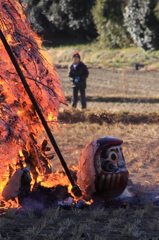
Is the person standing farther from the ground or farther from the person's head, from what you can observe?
the ground

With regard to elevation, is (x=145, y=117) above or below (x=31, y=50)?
below

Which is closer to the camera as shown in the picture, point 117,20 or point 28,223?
point 28,223

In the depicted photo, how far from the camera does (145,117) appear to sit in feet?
36.0

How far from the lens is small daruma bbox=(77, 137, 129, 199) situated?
5.53 m

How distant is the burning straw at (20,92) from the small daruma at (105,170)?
0.71 meters

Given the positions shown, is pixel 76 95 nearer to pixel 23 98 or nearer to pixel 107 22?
pixel 23 98

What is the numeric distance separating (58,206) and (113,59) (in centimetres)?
2615

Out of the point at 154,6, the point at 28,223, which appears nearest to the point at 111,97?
the point at 28,223

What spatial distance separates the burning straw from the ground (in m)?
0.55

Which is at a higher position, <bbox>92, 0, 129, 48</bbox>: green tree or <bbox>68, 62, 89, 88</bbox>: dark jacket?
<bbox>92, 0, 129, 48</bbox>: green tree

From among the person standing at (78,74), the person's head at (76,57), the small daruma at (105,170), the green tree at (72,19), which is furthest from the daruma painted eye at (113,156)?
the green tree at (72,19)

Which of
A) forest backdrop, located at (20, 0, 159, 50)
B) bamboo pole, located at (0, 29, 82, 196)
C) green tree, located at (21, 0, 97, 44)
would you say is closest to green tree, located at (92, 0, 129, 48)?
forest backdrop, located at (20, 0, 159, 50)

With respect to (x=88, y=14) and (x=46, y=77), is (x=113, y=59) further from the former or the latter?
(x=46, y=77)

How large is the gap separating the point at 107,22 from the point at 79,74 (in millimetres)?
22488
